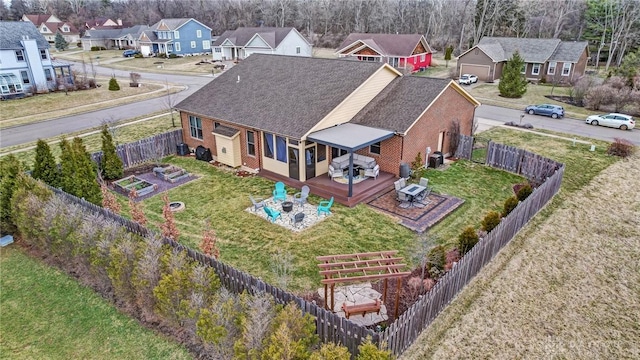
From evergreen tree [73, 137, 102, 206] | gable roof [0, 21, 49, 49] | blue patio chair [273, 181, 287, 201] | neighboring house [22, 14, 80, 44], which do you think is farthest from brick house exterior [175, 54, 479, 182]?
neighboring house [22, 14, 80, 44]

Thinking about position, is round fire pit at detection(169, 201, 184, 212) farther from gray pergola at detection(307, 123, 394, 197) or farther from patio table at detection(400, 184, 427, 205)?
patio table at detection(400, 184, 427, 205)

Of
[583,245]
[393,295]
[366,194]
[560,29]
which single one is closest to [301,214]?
[366,194]

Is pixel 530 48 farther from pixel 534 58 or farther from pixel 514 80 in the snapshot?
pixel 514 80

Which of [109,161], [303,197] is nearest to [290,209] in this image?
[303,197]

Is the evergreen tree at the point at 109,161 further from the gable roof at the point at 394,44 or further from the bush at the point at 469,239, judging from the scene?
the gable roof at the point at 394,44

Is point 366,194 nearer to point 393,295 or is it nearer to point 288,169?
point 288,169

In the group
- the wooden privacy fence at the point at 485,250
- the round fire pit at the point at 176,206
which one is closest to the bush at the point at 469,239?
the wooden privacy fence at the point at 485,250
